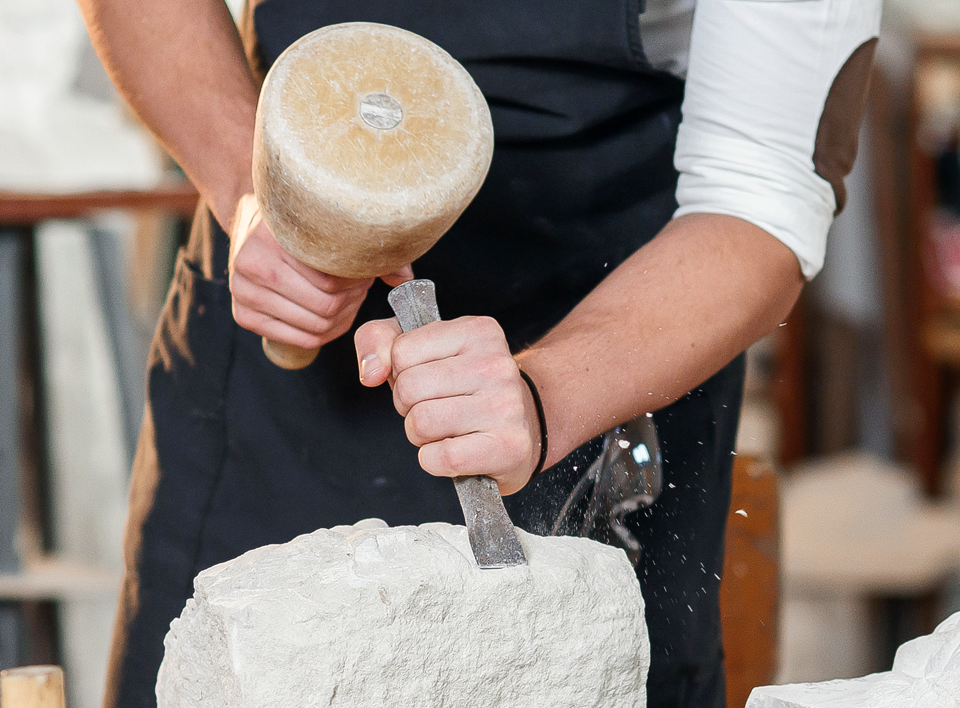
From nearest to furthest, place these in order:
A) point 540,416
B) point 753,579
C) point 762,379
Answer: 1. point 540,416
2. point 753,579
3. point 762,379

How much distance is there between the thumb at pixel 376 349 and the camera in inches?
26.0

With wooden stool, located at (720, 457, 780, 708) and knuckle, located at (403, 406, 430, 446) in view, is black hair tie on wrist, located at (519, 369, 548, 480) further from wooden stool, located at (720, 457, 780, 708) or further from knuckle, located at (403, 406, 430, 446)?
wooden stool, located at (720, 457, 780, 708)

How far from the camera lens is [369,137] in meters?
0.58

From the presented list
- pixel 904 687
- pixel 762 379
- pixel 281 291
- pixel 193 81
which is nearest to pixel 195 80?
pixel 193 81

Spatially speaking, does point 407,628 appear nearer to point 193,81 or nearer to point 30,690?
point 30,690

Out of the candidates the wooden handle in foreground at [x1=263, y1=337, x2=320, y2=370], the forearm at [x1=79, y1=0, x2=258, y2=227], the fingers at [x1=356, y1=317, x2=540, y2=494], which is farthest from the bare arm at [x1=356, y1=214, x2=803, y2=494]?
the forearm at [x1=79, y1=0, x2=258, y2=227]

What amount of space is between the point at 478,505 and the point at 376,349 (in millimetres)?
121

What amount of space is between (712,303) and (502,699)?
33 centimetres

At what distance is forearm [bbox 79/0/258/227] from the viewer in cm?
83

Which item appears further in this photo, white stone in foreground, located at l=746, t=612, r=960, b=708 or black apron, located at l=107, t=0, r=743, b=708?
black apron, located at l=107, t=0, r=743, b=708

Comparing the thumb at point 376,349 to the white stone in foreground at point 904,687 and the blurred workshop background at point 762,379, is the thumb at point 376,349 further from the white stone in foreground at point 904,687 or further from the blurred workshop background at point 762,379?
the blurred workshop background at point 762,379

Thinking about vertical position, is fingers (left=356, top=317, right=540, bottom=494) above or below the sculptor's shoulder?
below

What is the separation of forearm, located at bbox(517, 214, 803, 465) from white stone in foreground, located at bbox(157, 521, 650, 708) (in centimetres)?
11

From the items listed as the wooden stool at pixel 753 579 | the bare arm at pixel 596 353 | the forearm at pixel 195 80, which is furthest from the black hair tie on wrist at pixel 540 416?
the wooden stool at pixel 753 579
